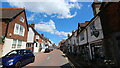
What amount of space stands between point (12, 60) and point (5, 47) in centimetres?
870

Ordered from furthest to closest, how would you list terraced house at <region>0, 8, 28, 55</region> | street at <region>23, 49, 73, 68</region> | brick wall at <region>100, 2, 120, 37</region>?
terraced house at <region>0, 8, 28, 55</region> < street at <region>23, 49, 73, 68</region> < brick wall at <region>100, 2, 120, 37</region>

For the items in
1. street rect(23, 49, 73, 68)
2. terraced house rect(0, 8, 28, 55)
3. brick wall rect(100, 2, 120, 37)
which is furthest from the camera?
terraced house rect(0, 8, 28, 55)

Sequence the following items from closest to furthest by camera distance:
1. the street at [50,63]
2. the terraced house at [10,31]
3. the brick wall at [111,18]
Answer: the brick wall at [111,18] → the street at [50,63] → the terraced house at [10,31]

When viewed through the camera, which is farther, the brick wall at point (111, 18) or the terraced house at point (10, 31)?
the terraced house at point (10, 31)

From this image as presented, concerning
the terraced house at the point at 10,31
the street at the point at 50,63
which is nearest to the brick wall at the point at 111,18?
the street at the point at 50,63

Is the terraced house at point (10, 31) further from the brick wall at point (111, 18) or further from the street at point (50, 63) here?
the brick wall at point (111, 18)

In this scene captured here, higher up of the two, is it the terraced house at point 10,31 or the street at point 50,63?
the terraced house at point 10,31

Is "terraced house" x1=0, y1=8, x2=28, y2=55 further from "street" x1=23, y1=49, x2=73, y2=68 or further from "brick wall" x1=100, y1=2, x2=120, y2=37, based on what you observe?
"brick wall" x1=100, y1=2, x2=120, y2=37

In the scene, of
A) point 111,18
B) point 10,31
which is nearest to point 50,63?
point 111,18

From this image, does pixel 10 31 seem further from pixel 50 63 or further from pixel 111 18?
pixel 111 18

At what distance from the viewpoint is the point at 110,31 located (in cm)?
839

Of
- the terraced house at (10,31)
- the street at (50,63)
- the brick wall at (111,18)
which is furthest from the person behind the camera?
the terraced house at (10,31)

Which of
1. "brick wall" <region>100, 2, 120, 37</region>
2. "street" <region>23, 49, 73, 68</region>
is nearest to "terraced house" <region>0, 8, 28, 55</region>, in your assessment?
"street" <region>23, 49, 73, 68</region>

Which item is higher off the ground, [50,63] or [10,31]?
[10,31]
